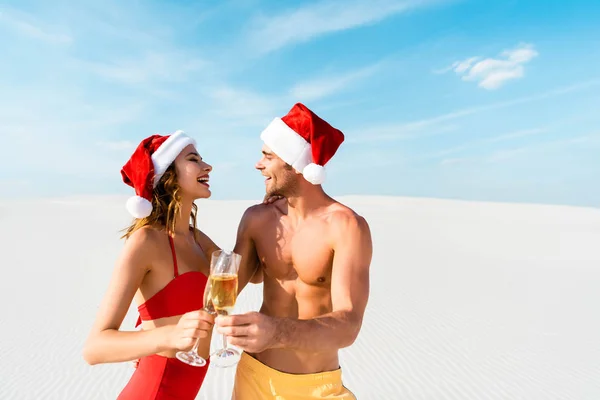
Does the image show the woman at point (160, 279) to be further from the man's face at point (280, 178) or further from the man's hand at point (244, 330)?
the man's face at point (280, 178)

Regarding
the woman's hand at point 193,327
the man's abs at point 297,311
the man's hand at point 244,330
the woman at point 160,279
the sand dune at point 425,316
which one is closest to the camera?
the man's hand at point 244,330

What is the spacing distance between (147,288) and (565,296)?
43.4ft

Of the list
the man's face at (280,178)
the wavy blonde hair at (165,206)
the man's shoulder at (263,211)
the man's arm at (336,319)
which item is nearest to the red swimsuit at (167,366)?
the wavy blonde hair at (165,206)

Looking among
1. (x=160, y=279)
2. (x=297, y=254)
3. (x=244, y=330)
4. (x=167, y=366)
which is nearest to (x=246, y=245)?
(x=297, y=254)

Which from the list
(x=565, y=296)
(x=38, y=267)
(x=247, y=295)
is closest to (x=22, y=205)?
(x=38, y=267)

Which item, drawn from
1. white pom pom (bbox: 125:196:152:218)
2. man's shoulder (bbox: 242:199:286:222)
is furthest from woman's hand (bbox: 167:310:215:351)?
man's shoulder (bbox: 242:199:286:222)

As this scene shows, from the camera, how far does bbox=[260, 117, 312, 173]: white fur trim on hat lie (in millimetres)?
3398

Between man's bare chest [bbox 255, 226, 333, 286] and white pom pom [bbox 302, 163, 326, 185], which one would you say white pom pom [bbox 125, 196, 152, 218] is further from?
white pom pom [bbox 302, 163, 326, 185]

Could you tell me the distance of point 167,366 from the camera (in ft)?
10.1

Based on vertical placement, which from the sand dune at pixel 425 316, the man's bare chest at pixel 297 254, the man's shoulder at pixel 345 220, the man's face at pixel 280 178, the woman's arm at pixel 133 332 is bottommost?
the sand dune at pixel 425 316

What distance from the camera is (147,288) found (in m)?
3.12

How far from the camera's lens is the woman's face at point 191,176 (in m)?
3.52

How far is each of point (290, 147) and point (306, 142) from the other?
0.11 metres

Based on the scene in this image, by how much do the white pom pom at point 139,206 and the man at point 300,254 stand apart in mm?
619
